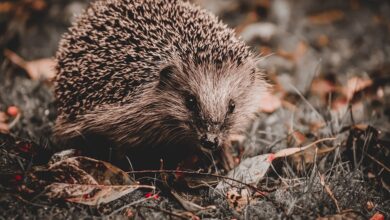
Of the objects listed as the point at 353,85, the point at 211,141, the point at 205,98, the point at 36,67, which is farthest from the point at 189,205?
the point at 353,85

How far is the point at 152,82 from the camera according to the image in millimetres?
2955

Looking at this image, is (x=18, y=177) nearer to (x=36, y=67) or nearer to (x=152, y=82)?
(x=152, y=82)

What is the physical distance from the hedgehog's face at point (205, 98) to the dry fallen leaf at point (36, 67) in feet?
5.56

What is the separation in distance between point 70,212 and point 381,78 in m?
3.27

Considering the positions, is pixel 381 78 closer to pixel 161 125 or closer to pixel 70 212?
pixel 161 125

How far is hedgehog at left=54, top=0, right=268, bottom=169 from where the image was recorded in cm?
292

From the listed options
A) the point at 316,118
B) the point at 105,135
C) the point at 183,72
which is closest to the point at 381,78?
the point at 316,118

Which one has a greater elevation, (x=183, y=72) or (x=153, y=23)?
(x=153, y=23)

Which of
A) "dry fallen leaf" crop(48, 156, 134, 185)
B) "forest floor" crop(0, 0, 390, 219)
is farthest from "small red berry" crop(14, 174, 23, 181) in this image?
"dry fallen leaf" crop(48, 156, 134, 185)

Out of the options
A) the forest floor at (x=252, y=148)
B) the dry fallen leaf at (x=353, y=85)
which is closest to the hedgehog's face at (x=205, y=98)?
the forest floor at (x=252, y=148)

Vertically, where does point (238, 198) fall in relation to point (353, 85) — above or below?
below

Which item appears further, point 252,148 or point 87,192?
point 252,148

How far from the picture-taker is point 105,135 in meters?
3.18

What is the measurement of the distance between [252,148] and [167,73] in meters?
0.84
